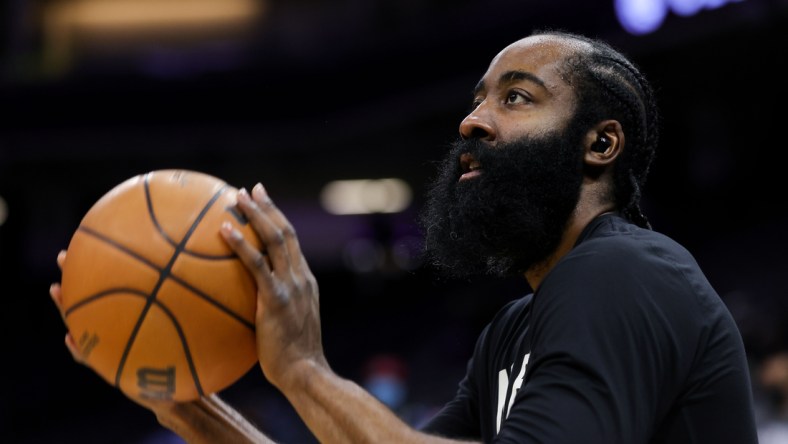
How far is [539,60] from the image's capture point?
2.43 metres

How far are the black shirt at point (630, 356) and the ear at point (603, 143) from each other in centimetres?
26

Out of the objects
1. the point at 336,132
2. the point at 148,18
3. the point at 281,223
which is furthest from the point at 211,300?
the point at 148,18

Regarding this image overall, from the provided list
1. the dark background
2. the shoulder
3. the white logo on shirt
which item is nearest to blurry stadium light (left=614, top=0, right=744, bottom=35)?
the dark background

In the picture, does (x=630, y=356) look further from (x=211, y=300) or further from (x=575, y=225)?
(x=211, y=300)

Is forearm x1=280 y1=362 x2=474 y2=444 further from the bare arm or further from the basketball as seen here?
the basketball

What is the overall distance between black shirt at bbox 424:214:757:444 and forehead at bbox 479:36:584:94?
0.45 m

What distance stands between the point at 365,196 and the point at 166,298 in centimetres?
1580

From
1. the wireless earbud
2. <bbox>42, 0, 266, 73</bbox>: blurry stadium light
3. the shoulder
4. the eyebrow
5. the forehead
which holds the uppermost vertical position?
the forehead

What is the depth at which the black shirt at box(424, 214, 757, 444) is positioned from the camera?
5.91 ft

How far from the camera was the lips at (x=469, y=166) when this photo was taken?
7.91 ft

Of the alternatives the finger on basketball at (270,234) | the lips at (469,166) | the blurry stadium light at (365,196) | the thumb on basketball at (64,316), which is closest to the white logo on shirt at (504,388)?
the lips at (469,166)

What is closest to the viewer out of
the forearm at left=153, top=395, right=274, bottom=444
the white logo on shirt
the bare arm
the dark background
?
the bare arm

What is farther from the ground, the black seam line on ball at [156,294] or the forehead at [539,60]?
the forehead at [539,60]

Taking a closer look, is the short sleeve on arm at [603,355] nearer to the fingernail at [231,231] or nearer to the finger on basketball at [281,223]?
the finger on basketball at [281,223]
